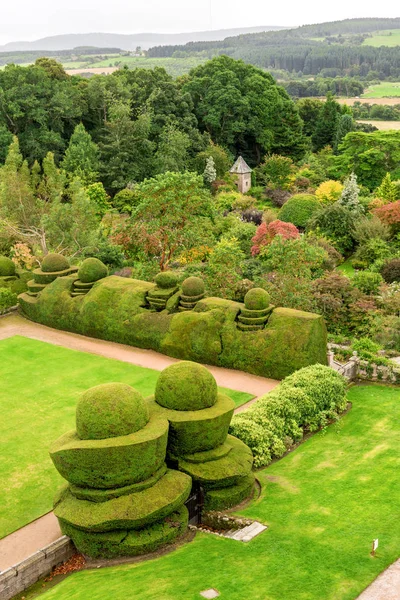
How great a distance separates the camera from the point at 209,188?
191 feet

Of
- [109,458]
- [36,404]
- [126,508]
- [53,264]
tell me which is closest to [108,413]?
[109,458]

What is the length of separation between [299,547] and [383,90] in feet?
523

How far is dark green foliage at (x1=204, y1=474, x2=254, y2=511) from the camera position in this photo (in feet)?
51.9

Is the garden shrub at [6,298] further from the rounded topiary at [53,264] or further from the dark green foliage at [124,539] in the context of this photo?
the dark green foliage at [124,539]

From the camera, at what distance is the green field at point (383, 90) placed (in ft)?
482

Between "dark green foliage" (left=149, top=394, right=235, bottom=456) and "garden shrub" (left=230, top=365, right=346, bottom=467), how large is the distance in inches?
77.9

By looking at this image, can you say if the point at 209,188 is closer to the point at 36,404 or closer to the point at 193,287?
the point at 193,287

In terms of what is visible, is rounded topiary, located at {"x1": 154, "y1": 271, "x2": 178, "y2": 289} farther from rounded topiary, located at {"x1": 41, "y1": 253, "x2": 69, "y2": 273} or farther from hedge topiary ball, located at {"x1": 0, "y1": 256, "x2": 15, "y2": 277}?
hedge topiary ball, located at {"x1": 0, "y1": 256, "x2": 15, "y2": 277}

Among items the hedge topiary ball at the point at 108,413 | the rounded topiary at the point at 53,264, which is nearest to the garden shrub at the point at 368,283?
the rounded topiary at the point at 53,264

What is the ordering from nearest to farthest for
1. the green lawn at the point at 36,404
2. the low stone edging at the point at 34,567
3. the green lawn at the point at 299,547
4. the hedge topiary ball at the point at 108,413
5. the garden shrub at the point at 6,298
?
the green lawn at the point at 299,547
the low stone edging at the point at 34,567
the hedge topiary ball at the point at 108,413
the green lawn at the point at 36,404
the garden shrub at the point at 6,298

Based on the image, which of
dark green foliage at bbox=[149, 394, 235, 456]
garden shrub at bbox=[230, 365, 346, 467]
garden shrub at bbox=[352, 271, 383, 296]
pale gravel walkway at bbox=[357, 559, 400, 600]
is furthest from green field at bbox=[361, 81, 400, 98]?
pale gravel walkway at bbox=[357, 559, 400, 600]

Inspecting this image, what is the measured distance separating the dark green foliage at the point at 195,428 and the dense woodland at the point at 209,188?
9.64 metres

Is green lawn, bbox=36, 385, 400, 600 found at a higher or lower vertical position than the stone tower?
lower

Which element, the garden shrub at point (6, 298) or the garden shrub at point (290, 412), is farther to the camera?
the garden shrub at point (6, 298)
